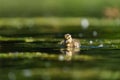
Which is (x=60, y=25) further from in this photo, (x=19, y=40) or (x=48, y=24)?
(x=19, y=40)

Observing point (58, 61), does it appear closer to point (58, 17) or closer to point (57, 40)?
point (57, 40)

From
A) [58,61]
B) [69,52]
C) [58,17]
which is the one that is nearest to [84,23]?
[58,17]

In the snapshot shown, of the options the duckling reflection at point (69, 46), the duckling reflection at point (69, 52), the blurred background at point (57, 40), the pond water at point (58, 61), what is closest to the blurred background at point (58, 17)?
the blurred background at point (57, 40)

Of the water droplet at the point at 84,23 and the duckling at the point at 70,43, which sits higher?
the water droplet at the point at 84,23

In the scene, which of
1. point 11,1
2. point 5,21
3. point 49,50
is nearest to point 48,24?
point 5,21

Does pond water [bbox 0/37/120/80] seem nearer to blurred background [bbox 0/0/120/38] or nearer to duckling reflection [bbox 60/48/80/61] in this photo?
duckling reflection [bbox 60/48/80/61]

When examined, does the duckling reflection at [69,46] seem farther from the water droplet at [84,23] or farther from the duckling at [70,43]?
the water droplet at [84,23]

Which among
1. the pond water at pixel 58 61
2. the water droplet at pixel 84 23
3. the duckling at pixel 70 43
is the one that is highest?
the water droplet at pixel 84 23

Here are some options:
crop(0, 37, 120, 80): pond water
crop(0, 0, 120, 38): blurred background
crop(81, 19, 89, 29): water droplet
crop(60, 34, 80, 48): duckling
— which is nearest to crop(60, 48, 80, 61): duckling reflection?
crop(0, 37, 120, 80): pond water
